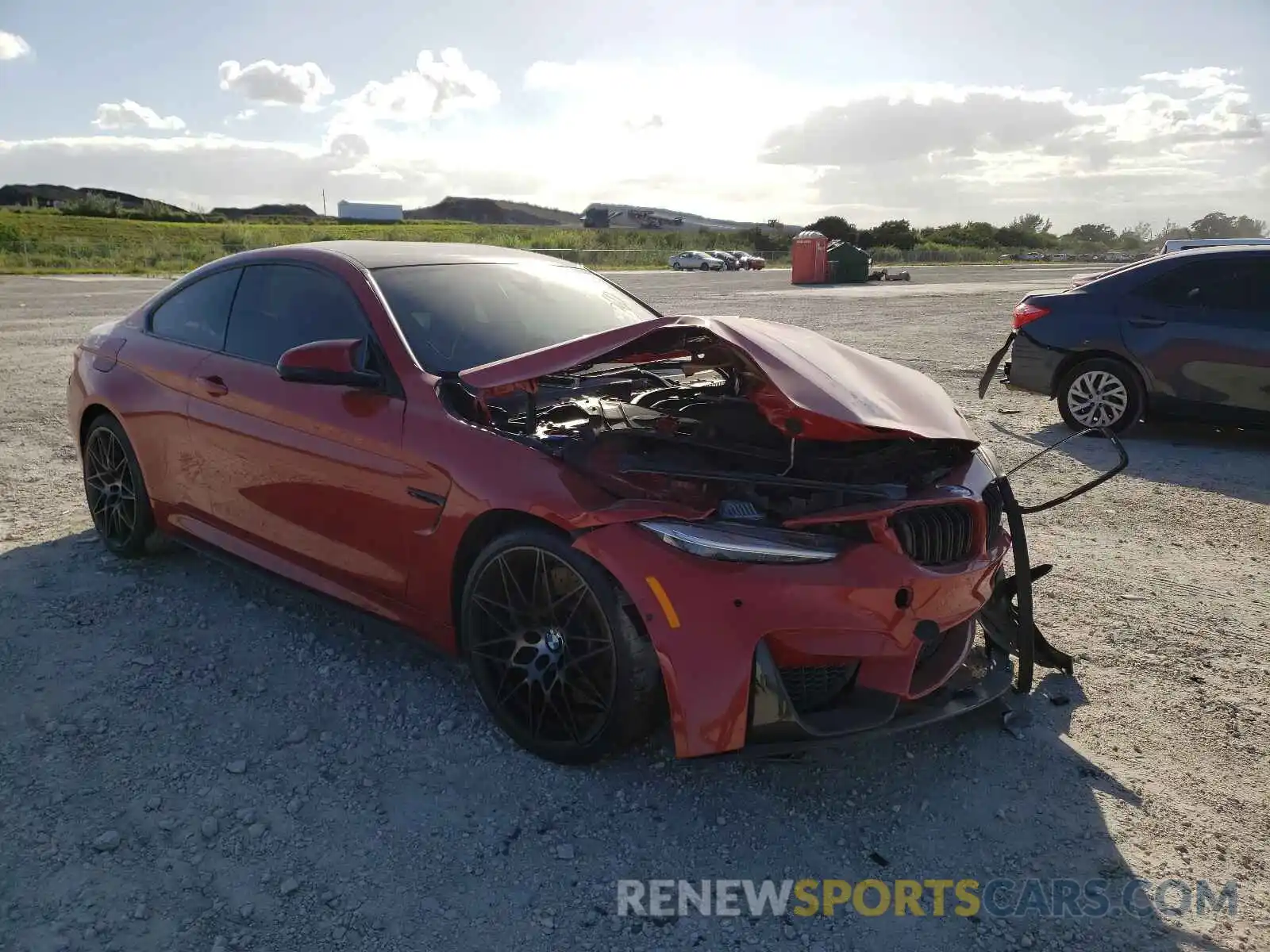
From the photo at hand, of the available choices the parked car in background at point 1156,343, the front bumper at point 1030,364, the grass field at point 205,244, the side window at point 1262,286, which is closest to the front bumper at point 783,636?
the parked car in background at point 1156,343

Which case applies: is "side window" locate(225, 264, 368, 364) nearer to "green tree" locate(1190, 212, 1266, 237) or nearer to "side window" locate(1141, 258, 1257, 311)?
"side window" locate(1141, 258, 1257, 311)

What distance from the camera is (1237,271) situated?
7.55 meters

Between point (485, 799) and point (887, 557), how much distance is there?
4.73 ft

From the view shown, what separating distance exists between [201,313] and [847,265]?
A: 3465cm

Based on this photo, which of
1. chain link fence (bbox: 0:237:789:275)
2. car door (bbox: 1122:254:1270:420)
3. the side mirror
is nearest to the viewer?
the side mirror

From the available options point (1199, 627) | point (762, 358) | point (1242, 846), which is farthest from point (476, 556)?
point (1199, 627)

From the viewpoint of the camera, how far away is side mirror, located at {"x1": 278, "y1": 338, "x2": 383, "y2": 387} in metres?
3.45

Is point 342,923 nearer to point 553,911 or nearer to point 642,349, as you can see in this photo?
point 553,911

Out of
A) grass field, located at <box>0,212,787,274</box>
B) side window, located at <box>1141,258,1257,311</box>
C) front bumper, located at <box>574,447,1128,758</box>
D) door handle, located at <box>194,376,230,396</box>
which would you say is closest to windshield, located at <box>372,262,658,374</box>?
door handle, located at <box>194,376,230,396</box>

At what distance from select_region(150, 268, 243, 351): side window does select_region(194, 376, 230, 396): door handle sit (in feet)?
0.54

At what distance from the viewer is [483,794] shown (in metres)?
3.01

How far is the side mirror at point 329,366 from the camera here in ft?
11.3

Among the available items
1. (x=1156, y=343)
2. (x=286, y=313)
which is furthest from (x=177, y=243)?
(x=286, y=313)

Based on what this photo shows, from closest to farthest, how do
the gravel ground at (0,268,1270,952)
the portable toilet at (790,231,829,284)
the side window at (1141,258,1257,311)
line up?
the gravel ground at (0,268,1270,952) → the side window at (1141,258,1257,311) → the portable toilet at (790,231,829,284)
